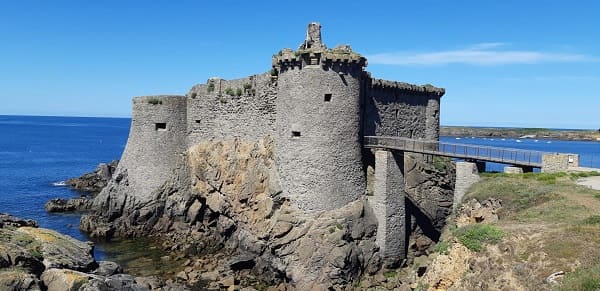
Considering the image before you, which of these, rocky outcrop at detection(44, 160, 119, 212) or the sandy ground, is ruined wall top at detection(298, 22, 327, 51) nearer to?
the sandy ground

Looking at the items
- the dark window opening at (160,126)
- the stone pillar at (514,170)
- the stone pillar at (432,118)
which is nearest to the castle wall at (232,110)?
the dark window opening at (160,126)

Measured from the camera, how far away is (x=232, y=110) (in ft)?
117

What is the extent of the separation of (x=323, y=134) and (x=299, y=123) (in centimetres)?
163

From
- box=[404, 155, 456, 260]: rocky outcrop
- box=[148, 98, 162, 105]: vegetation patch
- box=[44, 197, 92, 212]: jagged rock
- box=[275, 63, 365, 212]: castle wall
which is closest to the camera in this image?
box=[275, 63, 365, 212]: castle wall

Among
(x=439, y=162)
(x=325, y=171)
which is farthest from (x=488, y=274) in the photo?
(x=439, y=162)

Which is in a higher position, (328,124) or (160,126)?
(328,124)

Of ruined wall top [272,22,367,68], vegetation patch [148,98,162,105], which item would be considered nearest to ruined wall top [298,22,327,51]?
ruined wall top [272,22,367,68]

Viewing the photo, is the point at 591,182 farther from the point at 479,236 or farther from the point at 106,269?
the point at 106,269

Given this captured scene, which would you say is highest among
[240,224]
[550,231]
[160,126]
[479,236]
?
[160,126]

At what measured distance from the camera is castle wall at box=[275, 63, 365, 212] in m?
28.3

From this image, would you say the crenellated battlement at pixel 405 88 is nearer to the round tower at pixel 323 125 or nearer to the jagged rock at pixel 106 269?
the round tower at pixel 323 125

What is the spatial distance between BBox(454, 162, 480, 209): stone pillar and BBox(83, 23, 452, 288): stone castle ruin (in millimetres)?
3780

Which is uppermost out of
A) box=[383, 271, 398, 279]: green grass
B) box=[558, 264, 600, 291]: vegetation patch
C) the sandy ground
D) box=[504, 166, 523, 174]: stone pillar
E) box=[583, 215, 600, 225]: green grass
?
box=[504, 166, 523, 174]: stone pillar

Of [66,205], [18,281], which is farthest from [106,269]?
[66,205]
